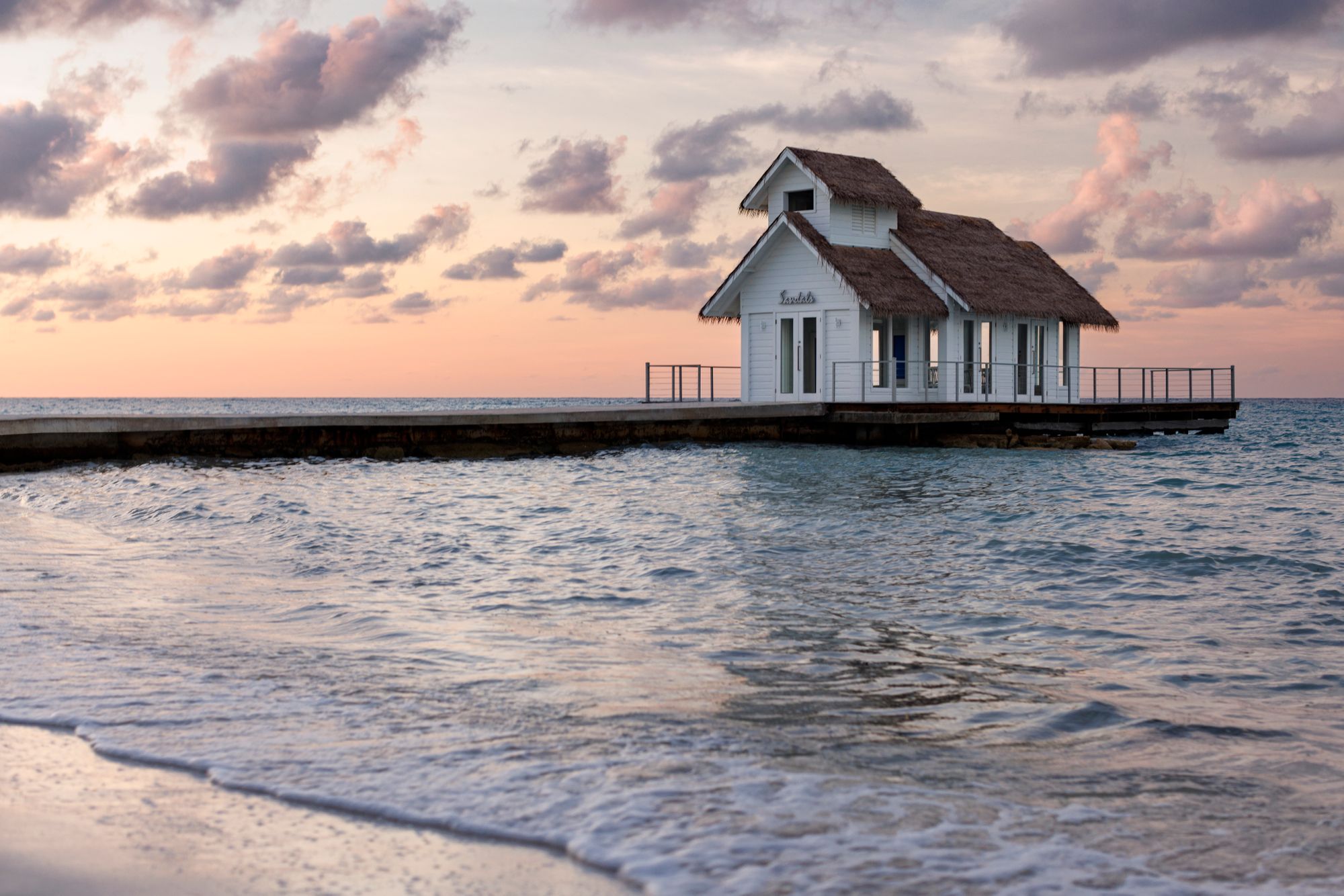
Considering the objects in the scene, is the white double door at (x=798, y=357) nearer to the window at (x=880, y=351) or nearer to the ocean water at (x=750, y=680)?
the window at (x=880, y=351)

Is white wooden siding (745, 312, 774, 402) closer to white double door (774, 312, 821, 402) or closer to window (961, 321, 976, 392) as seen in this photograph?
white double door (774, 312, 821, 402)

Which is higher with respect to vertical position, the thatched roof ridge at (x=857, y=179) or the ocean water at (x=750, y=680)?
the thatched roof ridge at (x=857, y=179)

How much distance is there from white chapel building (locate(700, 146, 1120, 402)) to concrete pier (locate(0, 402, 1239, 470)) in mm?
1345

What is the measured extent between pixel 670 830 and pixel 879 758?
3.98ft

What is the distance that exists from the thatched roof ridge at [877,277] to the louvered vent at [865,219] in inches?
21.8

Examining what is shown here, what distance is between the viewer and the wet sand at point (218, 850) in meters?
3.45

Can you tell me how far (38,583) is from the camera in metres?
9.61

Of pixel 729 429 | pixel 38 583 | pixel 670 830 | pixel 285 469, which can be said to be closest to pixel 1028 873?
pixel 670 830

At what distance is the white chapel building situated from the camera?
29.0 m

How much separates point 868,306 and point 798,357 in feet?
9.06

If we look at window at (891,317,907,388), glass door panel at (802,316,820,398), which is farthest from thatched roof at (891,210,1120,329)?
glass door panel at (802,316,820,398)

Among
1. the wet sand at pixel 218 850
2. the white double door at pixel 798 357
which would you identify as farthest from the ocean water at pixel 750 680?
the white double door at pixel 798 357

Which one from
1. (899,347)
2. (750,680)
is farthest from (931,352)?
(750,680)

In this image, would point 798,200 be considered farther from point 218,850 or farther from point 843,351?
point 218,850
